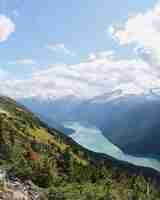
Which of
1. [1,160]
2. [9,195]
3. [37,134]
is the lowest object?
[9,195]

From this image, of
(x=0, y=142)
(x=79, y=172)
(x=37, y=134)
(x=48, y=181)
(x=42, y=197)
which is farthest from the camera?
(x=37, y=134)

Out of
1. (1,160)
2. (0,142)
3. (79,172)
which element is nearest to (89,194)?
(1,160)

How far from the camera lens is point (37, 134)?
196375 millimetres

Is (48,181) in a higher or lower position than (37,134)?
lower

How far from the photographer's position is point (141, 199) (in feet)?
253

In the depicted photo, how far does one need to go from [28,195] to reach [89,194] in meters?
13.4

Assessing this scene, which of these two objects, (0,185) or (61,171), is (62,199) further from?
(61,171)

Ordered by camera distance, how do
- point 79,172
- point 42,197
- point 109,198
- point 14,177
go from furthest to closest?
point 79,172 < point 109,198 < point 14,177 < point 42,197

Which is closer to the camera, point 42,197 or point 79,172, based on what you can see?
point 42,197

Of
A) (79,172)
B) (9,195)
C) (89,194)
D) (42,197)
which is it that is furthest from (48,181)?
(79,172)

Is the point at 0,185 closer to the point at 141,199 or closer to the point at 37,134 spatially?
the point at 141,199

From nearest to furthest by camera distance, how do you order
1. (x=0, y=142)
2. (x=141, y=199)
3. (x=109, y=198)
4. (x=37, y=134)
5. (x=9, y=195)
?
1. (x=9, y=195)
2. (x=109, y=198)
3. (x=141, y=199)
4. (x=0, y=142)
5. (x=37, y=134)

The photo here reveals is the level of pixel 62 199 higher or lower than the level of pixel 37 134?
lower

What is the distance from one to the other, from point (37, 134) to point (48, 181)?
126 metres
